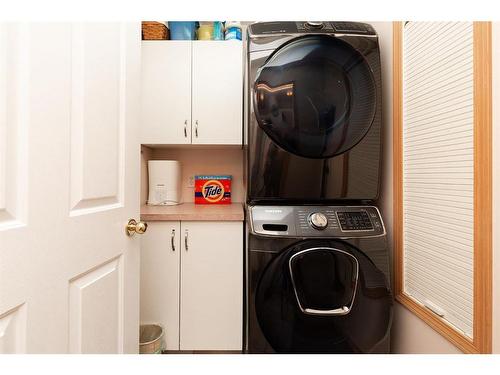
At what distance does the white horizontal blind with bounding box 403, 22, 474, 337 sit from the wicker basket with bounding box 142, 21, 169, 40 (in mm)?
1401

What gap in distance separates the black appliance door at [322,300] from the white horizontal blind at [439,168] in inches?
8.2

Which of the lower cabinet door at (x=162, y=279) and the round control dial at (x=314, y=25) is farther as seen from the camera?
the lower cabinet door at (x=162, y=279)

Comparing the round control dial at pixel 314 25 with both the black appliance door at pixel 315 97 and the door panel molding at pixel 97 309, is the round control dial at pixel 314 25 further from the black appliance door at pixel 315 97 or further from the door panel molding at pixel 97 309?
the door panel molding at pixel 97 309

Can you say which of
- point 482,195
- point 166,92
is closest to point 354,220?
point 482,195

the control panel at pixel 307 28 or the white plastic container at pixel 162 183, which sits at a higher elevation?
the control panel at pixel 307 28

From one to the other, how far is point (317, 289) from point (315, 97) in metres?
0.87

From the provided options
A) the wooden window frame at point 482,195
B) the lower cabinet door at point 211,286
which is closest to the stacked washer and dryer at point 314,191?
the lower cabinet door at point 211,286

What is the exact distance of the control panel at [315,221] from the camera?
1.17 metres

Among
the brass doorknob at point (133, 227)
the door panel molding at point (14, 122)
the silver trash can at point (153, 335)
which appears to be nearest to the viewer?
the door panel molding at point (14, 122)

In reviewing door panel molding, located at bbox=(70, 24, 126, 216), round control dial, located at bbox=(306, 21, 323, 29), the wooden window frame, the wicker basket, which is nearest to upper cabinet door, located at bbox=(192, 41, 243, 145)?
the wicker basket

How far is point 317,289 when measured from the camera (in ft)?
3.79

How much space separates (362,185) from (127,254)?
1.06m

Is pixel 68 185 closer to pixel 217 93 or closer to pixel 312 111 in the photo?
pixel 312 111
